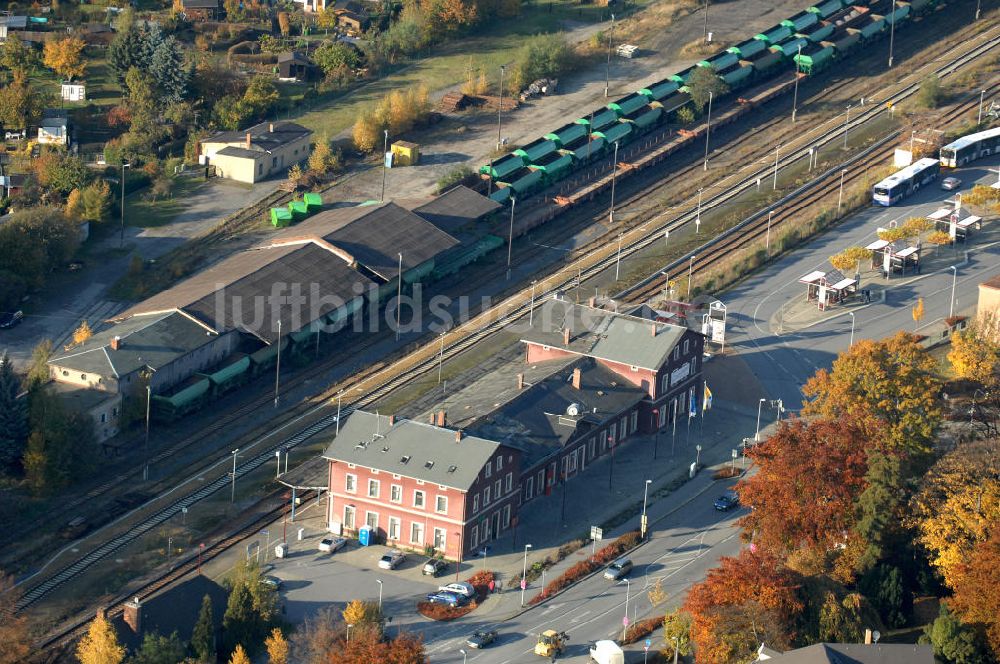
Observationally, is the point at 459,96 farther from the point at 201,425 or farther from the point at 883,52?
the point at 201,425

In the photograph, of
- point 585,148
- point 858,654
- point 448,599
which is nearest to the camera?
point 858,654

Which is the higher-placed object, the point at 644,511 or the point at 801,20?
the point at 801,20

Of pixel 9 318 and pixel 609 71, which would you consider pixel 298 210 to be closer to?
pixel 9 318

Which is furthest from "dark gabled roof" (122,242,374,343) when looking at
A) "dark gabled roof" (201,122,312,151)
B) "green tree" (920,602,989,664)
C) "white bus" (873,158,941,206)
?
"green tree" (920,602,989,664)

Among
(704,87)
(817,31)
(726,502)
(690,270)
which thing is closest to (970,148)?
(704,87)

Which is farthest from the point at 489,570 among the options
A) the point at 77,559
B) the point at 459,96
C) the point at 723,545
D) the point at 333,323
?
the point at 459,96

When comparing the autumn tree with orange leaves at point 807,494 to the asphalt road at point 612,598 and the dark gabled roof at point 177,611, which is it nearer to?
the asphalt road at point 612,598

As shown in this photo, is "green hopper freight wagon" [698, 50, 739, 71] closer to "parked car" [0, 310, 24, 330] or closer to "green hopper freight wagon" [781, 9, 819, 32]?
"green hopper freight wagon" [781, 9, 819, 32]

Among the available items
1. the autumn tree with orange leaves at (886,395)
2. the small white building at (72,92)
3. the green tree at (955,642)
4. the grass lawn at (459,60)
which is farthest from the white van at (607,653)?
the small white building at (72,92)
